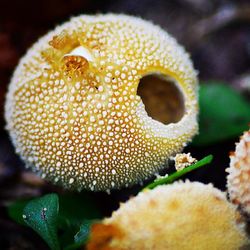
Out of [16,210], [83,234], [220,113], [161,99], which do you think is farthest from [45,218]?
[220,113]

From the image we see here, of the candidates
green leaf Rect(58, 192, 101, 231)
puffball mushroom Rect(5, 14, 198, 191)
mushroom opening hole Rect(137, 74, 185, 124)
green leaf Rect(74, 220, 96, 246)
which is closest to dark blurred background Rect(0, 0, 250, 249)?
green leaf Rect(58, 192, 101, 231)

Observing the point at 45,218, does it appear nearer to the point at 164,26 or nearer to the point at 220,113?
the point at 220,113

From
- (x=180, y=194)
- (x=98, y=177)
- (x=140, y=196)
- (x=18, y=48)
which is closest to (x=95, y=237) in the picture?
(x=140, y=196)

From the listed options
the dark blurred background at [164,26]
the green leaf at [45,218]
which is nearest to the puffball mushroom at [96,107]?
the green leaf at [45,218]

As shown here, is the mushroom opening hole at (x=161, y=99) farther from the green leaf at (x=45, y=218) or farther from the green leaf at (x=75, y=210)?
the green leaf at (x=45, y=218)

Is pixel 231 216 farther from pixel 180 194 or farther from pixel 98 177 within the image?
pixel 98 177

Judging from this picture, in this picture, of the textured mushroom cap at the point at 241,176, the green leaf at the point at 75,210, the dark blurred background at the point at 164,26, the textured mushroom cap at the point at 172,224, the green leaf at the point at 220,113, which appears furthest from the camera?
the dark blurred background at the point at 164,26
